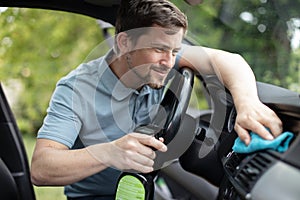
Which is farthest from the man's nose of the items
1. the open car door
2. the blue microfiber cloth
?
the open car door

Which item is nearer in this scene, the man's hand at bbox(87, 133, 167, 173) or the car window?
the man's hand at bbox(87, 133, 167, 173)

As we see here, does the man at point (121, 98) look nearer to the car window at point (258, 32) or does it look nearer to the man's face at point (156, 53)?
Result: the man's face at point (156, 53)

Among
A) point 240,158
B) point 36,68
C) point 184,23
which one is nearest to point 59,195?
point 36,68

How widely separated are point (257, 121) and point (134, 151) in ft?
1.04

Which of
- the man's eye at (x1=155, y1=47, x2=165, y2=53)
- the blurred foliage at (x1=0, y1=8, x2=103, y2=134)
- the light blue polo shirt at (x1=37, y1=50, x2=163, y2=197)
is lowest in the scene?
the blurred foliage at (x1=0, y1=8, x2=103, y2=134)

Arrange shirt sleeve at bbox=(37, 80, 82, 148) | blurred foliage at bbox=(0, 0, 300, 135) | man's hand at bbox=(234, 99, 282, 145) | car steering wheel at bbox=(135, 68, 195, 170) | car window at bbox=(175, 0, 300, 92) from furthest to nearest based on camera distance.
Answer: blurred foliage at bbox=(0, 0, 300, 135)
car window at bbox=(175, 0, 300, 92)
shirt sleeve at bbox=(37, 80, 82, 148)
car steering wheel at bbox=(135, 68, 195, 170)
man's hand at bbox=(234, 99, 282, 145)

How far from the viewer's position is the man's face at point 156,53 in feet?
5.24

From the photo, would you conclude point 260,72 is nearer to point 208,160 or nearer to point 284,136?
point 208,160

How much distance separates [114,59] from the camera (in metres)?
1.82

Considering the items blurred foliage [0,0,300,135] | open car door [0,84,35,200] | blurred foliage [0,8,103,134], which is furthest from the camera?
blurred foliage [0,8,103,134]

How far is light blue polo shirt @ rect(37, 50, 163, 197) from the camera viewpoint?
168cm

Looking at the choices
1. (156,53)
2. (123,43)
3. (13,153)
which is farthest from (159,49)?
(13,153)

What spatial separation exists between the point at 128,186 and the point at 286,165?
1.76 ft

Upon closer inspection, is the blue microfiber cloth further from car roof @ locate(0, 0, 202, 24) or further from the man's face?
car roof @ locate(0, 0, 202, 24)
